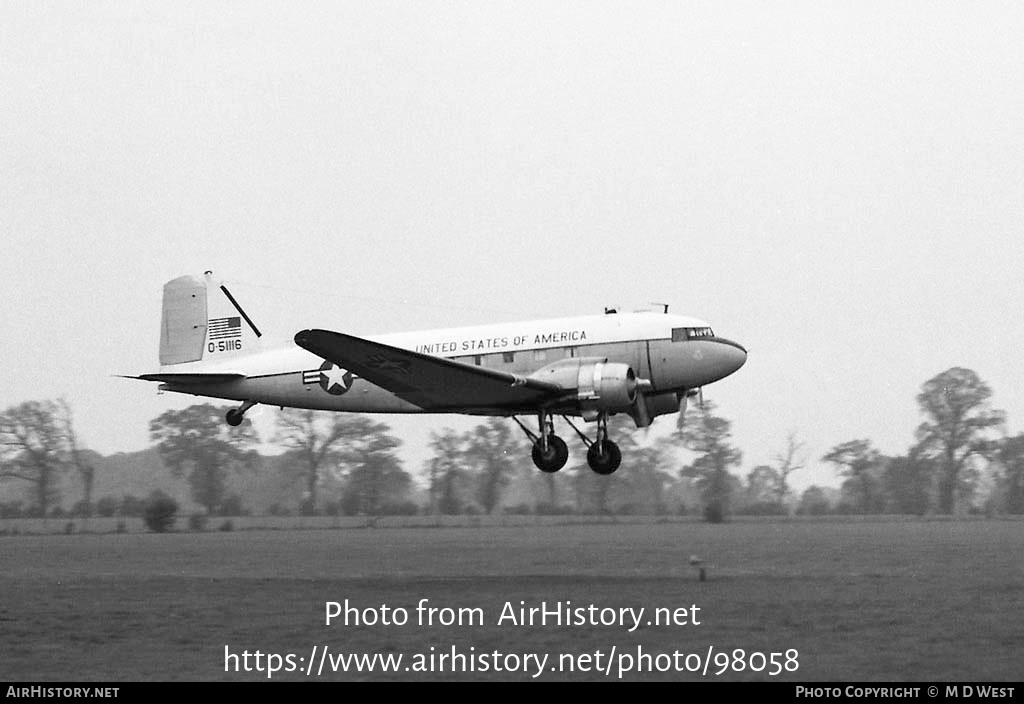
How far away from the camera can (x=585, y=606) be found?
19828 millimetres

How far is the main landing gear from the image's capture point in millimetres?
26281

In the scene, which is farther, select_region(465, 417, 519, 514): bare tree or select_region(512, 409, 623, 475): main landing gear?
select_region(465, 417, 519, 514): bare tree

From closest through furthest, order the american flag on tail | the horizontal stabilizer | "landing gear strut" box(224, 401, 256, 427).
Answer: "landing gear strut" box(224, 401, 256, 427) → the horizontal stabilizer → the american flag on tail

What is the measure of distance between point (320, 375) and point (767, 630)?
12.7 m

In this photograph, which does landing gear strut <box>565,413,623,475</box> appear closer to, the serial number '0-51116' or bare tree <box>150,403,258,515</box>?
the serial number '0-51116'

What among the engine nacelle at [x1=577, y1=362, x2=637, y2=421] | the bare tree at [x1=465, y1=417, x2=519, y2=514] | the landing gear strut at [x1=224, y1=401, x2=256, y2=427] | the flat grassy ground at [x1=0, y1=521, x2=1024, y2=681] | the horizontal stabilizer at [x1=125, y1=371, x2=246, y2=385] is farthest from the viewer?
the bare tree at [x1=465, y1=417, x2=519, y2=514]

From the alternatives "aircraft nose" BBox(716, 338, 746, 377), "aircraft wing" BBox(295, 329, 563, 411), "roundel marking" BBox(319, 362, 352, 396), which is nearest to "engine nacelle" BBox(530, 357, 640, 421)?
"aircraft wing" BBox(295, 329, 563, 411)

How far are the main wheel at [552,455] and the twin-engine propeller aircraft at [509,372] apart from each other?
0.03 metres

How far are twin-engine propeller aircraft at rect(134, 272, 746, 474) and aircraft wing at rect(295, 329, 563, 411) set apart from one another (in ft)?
0.09

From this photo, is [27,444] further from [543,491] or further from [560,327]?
[560,327]

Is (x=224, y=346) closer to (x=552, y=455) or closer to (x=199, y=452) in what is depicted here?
(x=552, y=455)

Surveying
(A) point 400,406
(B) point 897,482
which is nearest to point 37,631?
(A) point 400,406

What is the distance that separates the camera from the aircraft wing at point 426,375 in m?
24.7

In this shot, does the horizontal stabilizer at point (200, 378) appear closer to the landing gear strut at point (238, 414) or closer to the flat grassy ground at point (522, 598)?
the landing gear strut at point (238, 414)
